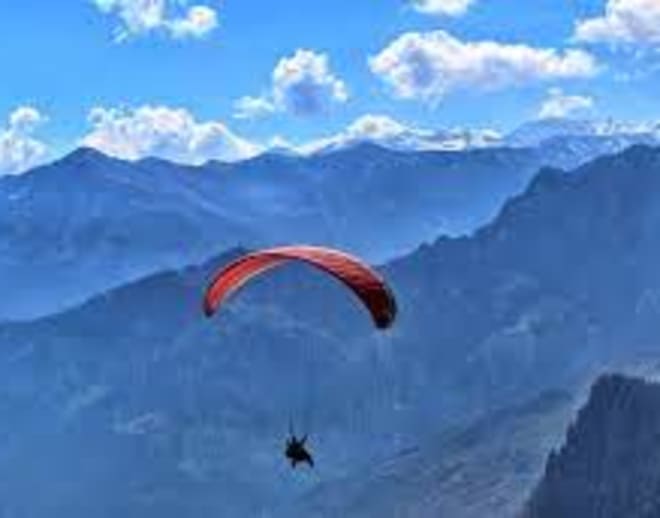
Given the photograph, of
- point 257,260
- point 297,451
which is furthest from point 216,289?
point 297,451

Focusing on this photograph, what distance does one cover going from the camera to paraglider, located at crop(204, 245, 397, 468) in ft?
287

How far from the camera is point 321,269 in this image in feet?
288

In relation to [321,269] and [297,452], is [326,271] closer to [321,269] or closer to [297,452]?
[321,269]

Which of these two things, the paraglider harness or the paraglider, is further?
the paraglider harness

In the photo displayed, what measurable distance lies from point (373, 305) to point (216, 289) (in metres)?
11.5

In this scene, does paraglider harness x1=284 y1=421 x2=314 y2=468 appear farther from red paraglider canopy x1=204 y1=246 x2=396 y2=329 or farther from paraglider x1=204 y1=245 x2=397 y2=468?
red paraglider canopy x1=204 y1=246 x2=396 y2=329

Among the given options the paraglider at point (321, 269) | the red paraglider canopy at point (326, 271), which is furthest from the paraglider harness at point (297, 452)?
the red paraglider canopy at point (326, 271)

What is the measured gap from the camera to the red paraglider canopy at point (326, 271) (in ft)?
287

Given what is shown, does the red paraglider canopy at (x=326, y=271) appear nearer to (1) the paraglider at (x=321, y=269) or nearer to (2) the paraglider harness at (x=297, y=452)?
(1) the paraglider at (x=321, y=269)

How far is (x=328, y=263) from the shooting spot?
89062mm

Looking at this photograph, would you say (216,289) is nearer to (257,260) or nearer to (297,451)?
(257,260)

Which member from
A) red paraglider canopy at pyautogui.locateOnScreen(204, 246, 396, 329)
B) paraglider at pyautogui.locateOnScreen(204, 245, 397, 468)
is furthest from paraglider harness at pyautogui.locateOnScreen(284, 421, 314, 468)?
red paraglider canopy at pyautogui.locateOnScreen(204, 246, 396, 329)

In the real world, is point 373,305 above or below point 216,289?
below

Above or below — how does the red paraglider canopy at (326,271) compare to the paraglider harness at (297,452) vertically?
above
